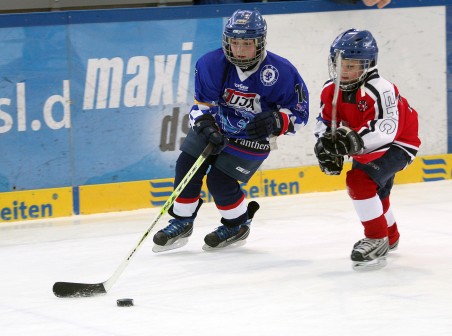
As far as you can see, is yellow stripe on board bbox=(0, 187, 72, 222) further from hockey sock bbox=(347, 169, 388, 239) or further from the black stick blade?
hockey sock bbox=(347, 169, 388, 239)

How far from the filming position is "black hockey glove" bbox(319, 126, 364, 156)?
13.3 feet

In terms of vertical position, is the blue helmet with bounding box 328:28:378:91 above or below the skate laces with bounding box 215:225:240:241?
above

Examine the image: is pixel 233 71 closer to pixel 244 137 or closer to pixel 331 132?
pixel 244 137

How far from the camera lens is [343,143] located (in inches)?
160

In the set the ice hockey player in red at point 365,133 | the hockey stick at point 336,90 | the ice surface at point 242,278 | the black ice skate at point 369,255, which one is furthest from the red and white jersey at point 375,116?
the ice surface at point 242,278

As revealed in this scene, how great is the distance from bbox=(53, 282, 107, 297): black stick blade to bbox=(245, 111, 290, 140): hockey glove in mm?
1012

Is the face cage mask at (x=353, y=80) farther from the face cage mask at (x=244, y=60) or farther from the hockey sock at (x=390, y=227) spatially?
the hockey sock at (x=390, y=227)

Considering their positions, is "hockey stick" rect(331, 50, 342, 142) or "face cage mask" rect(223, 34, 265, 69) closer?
"hockey stick" rect(331, 50, 342, 142)

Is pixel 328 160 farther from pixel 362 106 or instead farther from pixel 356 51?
pixel 356 51

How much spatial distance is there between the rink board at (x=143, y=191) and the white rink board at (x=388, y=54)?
3.1 inches

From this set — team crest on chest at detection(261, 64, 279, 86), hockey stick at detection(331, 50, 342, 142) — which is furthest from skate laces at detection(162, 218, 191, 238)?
hockey stick at detection(331, 50, 342, 142)

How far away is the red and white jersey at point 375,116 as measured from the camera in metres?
4.15

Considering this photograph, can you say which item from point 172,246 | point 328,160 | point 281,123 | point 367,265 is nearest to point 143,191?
point 172,246

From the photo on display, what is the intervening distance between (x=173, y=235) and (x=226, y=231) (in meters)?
0.25
